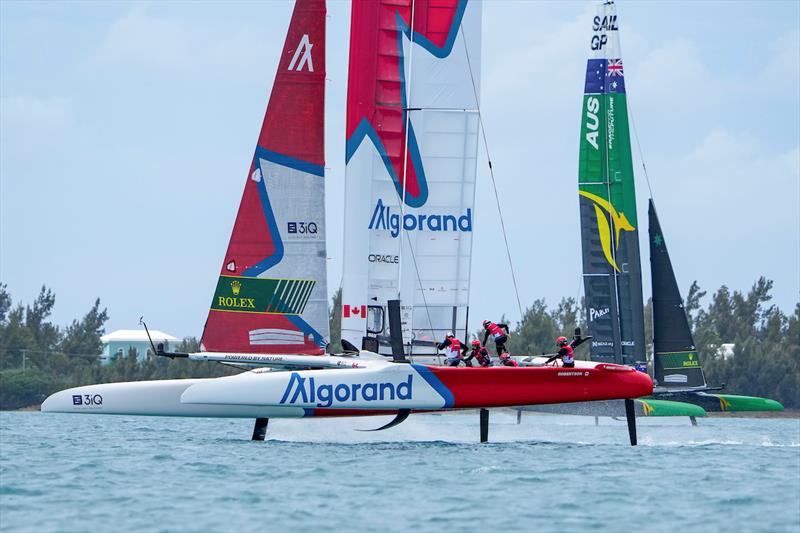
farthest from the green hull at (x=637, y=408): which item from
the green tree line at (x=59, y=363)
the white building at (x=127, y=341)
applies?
the white building at (x=127, y=341)

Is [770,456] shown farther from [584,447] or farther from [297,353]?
[297,353]

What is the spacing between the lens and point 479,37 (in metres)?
22.9

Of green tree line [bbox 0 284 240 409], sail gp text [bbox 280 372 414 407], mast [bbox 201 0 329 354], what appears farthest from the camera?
green tree line [bbox 0 284 240 409]

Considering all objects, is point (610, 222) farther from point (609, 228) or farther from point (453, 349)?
point (453, 349)

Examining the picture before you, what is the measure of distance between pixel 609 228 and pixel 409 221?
1120 cm

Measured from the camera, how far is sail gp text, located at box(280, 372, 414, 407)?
1936 cm

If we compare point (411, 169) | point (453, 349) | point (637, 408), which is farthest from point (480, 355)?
point (637, 408)

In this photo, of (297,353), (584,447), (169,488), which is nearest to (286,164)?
(297,353)

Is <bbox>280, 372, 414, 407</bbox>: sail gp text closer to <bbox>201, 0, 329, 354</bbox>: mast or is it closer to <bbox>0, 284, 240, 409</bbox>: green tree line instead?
<bbox>201, 0, 329, 354</bbox>: mast

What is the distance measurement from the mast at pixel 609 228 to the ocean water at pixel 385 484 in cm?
962

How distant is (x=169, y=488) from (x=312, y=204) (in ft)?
25.7

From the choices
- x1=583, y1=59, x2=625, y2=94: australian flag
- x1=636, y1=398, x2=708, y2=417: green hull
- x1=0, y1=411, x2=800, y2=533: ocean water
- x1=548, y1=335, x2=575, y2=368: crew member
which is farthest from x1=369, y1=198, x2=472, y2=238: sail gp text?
x1=583, y1=59, x2=625, y2=94: australian flag

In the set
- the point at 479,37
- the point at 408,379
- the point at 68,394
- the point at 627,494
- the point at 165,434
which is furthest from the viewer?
the point at 165,434

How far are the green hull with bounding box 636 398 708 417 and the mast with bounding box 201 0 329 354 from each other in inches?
460
